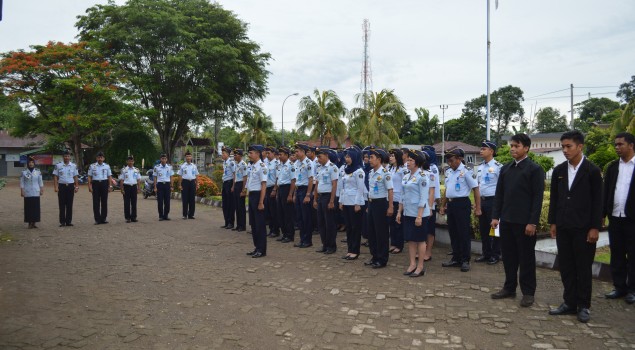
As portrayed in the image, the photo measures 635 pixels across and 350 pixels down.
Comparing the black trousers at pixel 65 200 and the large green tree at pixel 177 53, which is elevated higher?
the large green tree at pixel 177 53

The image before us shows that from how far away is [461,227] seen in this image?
265 inches

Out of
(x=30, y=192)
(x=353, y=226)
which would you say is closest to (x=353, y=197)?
(x=353, y=226)

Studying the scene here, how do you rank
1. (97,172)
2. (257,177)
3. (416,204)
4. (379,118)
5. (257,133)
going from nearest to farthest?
1. (416,204)
2. (257,177)
3. (97,172)
4. (379,118)
5. (257,133)

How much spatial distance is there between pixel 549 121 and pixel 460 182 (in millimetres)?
72246

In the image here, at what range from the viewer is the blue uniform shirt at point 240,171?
1006 centimetres

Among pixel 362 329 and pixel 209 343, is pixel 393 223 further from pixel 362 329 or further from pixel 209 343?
pixel 209 343

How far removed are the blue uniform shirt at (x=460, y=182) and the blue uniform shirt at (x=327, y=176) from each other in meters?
1.87

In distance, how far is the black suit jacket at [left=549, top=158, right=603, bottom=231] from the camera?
462 centimetres

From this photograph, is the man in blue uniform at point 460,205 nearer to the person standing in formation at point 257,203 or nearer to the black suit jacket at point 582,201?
the black suit jacket at point 582,201

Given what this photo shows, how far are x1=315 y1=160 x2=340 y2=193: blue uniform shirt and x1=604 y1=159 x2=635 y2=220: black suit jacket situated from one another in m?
3.89

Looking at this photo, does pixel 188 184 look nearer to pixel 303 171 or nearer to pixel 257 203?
pixel 303 171

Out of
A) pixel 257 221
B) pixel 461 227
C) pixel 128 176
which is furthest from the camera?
pixel 128 176

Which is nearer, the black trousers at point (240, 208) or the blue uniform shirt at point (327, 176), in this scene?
the blue uniform shirt at point (327, 176)

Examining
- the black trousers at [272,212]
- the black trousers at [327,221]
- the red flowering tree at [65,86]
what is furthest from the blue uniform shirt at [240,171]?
the red flowering tree at [65,86]
